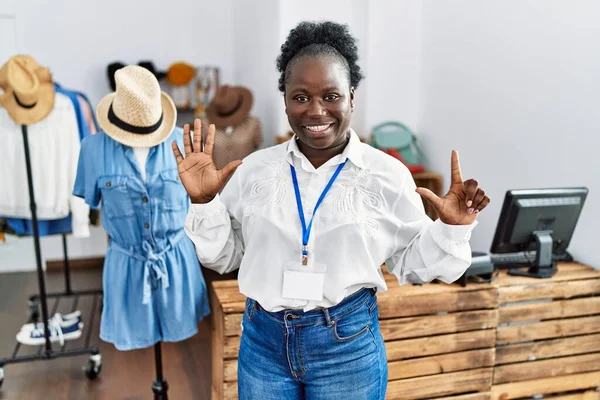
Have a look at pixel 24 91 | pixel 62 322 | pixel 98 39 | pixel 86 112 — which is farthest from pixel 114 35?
pixel 62 322

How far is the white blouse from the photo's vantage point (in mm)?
1432

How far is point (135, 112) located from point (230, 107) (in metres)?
2.40

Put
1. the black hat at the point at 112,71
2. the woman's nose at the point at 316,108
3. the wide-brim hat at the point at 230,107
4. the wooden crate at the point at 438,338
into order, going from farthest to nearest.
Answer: the black hat at the point at 112,71
the wide-brim hat at the point at 230,107
the wooden crate at the point at 438,338
the woman's nose at the point at 316,108

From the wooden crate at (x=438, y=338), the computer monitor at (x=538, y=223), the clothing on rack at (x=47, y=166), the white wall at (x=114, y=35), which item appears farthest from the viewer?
the white wall at (x=114, y=35)

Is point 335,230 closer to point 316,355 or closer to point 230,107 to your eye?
point 316,355

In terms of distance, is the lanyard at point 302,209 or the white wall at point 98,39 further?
the white wall at point 98,39

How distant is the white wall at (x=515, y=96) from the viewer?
2926 mm

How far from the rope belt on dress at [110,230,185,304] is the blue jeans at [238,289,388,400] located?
1.04 m

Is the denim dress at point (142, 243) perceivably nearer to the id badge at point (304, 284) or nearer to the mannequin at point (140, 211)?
the mannequin at point (140, 211)

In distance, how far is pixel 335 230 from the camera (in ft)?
4.69

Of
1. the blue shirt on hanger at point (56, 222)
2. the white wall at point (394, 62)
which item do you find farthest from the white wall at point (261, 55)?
the blue shirt on hanger at point (56, 222)

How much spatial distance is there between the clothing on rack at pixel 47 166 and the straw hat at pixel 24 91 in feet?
0.42

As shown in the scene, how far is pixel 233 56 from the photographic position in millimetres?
6027

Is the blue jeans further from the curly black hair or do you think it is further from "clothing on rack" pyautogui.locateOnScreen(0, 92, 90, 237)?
"clothing on rack" pyautogui.locateOnScreen(0, 92, 90, 237)
